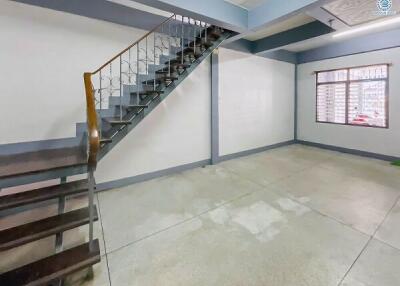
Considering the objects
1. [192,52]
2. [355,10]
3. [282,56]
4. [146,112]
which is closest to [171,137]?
[146,112]

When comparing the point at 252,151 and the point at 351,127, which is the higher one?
the point at 351,127

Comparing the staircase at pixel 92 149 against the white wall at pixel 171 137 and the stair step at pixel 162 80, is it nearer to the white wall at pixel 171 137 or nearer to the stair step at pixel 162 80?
the stair step at pixel 162 80

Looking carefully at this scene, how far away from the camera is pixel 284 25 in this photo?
14.4ft

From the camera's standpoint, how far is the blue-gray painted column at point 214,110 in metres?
4.70

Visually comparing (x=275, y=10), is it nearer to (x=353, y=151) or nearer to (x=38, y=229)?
(x=38, y=229)

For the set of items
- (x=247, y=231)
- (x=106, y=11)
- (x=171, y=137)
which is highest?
(x=106, y=11)

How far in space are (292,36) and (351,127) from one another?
3.02m

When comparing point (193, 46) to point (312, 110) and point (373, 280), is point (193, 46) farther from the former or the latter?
point (312, 110)

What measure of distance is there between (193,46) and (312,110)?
15.0ft

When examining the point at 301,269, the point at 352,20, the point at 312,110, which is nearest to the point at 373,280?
the point at 301,269

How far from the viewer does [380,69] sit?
5000 mm

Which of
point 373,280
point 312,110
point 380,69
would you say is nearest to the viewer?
point 373,280

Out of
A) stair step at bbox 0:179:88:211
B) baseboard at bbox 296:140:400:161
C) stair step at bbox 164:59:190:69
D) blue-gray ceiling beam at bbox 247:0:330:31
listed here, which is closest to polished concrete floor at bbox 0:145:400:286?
stair step at bbox 0:179:88:211

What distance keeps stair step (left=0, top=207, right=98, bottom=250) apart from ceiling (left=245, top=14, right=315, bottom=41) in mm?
4191
